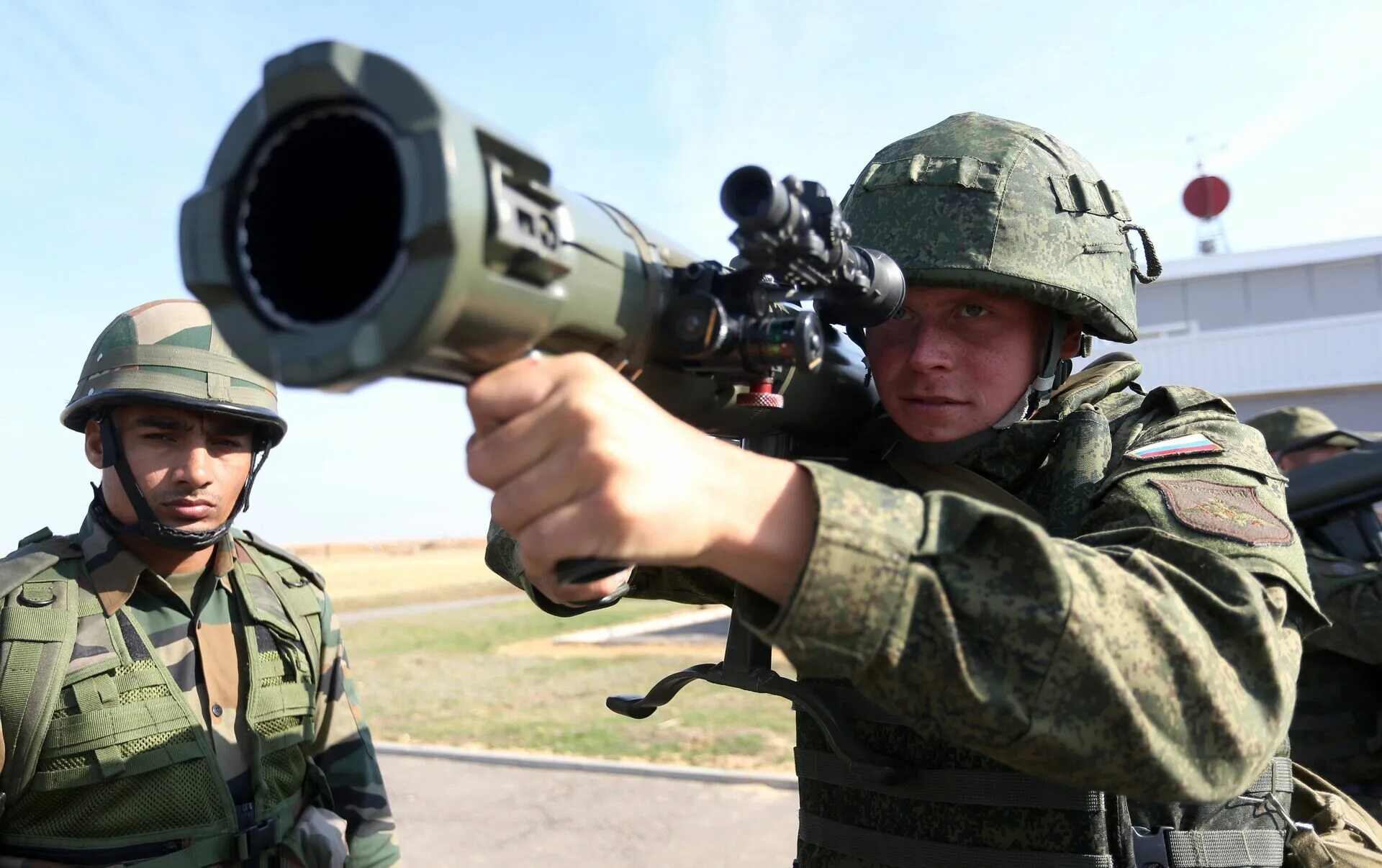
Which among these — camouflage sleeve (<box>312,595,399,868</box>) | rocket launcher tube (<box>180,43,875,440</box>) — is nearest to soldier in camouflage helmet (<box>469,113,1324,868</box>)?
rocket launcher tube (<box>180,43,875,440</box>)

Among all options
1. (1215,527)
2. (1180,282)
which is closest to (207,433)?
(1215,527)

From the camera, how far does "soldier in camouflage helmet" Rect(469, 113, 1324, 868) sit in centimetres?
127

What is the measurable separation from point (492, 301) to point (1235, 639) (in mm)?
1211

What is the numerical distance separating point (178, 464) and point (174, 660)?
66 cm

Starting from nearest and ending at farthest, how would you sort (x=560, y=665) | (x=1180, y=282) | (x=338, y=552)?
(x=560, y=665), (x=1180, y=282), (x=338, y=552)

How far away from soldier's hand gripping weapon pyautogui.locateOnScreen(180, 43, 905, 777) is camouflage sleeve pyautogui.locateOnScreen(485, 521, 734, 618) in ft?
4.02

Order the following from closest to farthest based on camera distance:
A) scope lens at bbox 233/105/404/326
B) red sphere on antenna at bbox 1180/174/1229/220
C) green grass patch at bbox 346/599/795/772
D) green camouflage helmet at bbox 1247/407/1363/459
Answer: scope lens at bbox 233/105/404/326 → green camouflage helmet at bbox 1247/407/1363/459 → green grass patch at bbox 346/599/795/772 → red sphere on antenna at bbox 1180/174/1229/220

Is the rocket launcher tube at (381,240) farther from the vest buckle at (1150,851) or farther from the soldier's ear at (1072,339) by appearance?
the soldier's ear at (1072,339)

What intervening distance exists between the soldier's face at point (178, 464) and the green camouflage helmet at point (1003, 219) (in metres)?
2.36

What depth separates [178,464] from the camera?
358cm

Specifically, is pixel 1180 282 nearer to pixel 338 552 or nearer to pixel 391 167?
pixel 391 167

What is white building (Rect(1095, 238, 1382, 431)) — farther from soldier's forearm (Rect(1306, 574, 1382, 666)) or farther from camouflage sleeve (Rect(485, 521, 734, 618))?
camouflage sleeve (Rect(485, 521, 734, 618))

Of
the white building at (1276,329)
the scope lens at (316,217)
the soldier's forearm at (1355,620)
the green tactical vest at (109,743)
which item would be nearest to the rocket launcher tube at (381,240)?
the scope lens at (316,217)

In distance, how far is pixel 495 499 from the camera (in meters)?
1.27
